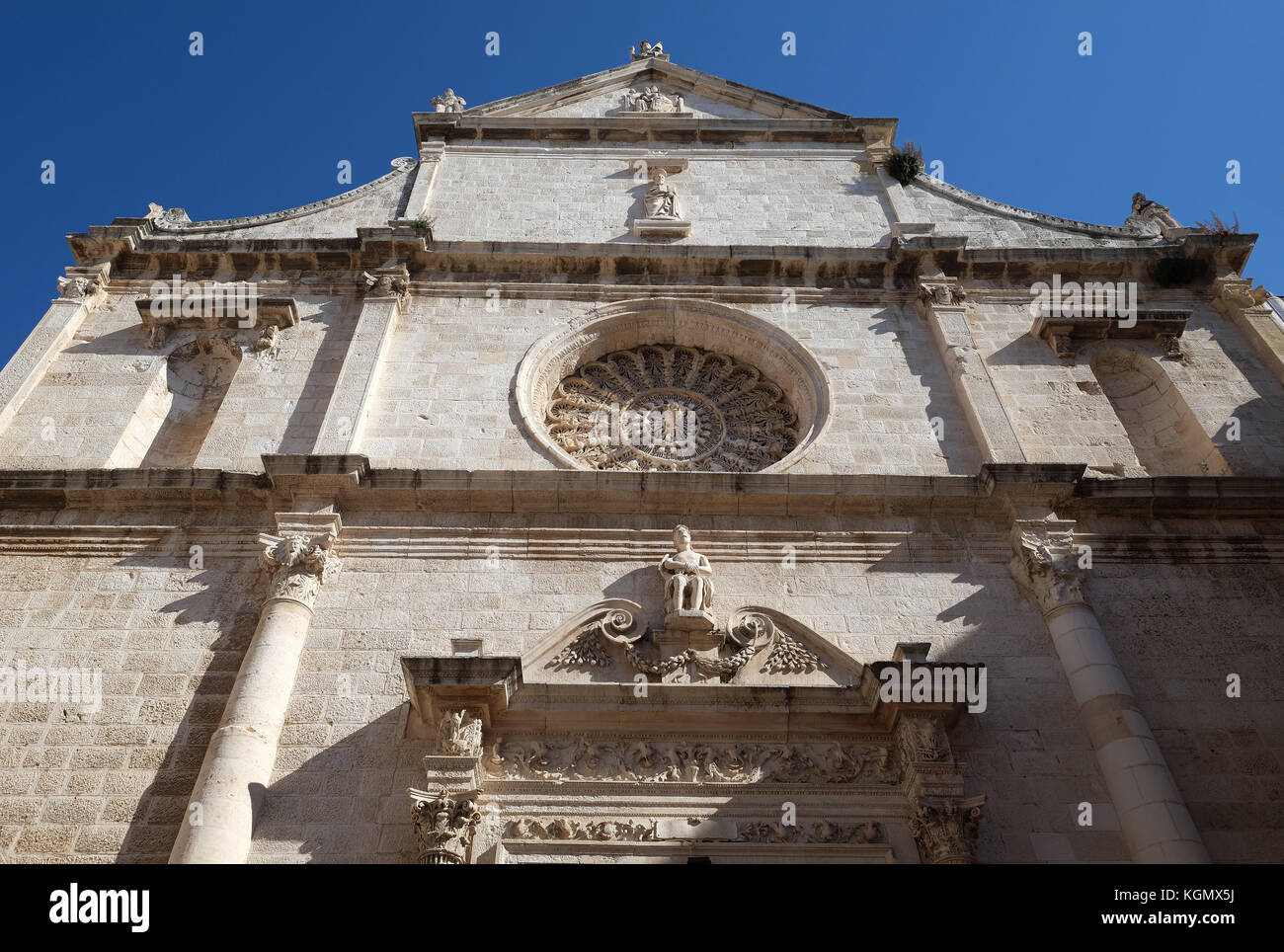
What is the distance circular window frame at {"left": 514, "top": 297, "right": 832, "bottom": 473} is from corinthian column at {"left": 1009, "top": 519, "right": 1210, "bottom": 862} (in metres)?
2.94

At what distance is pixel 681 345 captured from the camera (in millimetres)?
13383

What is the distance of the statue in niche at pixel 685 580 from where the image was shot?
902 cm

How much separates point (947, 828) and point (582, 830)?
289 cm

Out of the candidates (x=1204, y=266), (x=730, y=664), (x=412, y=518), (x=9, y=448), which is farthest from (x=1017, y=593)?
(x=9, y=448)

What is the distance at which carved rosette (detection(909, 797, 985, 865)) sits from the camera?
7348 millimetres

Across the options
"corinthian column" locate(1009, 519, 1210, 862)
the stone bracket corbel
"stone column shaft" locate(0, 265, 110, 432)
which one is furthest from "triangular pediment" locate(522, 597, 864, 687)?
"stone column shaft" locate(0, 265, 110, 432)

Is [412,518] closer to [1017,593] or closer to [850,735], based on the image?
[850,735]

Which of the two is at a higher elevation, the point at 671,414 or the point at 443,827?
the point at 671,414

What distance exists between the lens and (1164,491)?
32.9 ft

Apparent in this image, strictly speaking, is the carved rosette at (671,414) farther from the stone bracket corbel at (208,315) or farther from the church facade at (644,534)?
the stone bracket corbel at (208,315)

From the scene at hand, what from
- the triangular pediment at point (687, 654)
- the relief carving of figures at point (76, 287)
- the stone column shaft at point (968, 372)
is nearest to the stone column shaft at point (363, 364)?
the triangular pediment at point (687, 654)

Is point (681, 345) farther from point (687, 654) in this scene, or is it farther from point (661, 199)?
point (687, 654)

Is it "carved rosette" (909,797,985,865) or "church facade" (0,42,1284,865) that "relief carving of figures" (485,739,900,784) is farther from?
"carved rosette" (909,797,985,865)

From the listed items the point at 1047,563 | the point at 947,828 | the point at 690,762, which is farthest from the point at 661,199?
the point at 947,828
